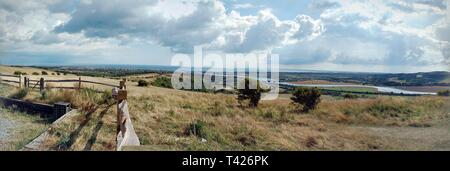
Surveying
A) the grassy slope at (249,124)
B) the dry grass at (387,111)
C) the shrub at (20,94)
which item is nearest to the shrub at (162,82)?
the grassy slope at (249,124)

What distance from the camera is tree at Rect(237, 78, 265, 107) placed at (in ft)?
47.9

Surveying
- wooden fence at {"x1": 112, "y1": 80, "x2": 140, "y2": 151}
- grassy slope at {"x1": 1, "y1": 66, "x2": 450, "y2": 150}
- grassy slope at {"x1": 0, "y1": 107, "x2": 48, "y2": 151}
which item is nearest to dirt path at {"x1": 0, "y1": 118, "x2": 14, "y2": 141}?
grassy slope at {"x1": 0, "y1": 107, "x2": 48, "y2": 151}

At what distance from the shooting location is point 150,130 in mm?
8914

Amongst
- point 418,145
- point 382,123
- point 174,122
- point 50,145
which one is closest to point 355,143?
point 418,145

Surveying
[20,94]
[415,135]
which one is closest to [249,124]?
[415,135]

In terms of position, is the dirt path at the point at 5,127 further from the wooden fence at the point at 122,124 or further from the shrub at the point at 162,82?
the shrub at the point at 162,82

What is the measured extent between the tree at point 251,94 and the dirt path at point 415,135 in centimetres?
439

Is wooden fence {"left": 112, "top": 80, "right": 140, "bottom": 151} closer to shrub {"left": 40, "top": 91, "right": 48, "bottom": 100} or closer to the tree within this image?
shrub {"left": 40, "top": 91, "right": 48, "bottom": 100}

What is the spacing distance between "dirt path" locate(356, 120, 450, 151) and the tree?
439cm

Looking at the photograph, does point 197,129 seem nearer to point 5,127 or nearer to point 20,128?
point 20,128
